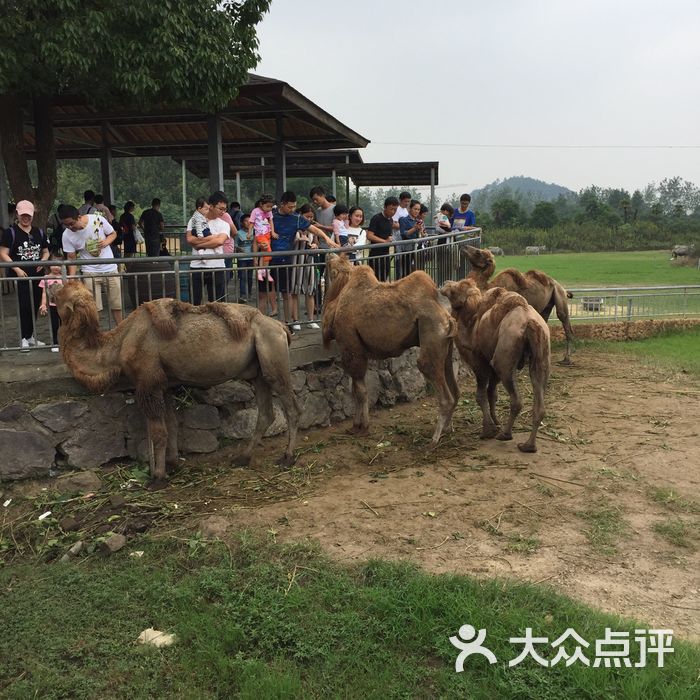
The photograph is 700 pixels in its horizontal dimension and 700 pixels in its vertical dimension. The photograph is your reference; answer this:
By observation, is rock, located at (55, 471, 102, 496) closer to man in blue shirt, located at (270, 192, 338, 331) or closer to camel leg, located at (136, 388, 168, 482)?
camel leg, located at (136, 388, 168, 482)

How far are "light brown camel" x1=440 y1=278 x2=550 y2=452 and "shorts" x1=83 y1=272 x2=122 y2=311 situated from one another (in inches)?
139

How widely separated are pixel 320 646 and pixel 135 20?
7996 mm

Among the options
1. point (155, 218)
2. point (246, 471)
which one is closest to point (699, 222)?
point (155, 218)

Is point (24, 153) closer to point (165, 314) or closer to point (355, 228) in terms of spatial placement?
point (355, 228)

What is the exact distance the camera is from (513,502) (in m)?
6.33

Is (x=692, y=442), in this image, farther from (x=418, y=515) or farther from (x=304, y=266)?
(x=304, y=266)

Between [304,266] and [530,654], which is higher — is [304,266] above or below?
above

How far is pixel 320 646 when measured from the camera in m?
4.39

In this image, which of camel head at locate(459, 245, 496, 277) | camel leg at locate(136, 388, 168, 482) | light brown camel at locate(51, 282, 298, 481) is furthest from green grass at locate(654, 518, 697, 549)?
camel head at locate(459, 245, 496, 277)

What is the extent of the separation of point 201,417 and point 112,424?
2.97 ft

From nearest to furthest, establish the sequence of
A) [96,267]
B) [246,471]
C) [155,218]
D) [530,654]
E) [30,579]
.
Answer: [530,654], [30,579], [246,471], [96,267], [155,218]

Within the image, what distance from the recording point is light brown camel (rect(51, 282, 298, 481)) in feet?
21.6

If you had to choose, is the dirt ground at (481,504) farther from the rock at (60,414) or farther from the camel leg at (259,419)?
the rock at (60,414)

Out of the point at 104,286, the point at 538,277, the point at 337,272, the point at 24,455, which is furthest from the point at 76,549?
the point at 538,277
